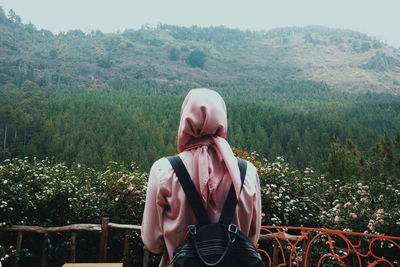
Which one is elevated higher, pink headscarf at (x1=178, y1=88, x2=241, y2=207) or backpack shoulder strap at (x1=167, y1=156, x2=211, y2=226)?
pink headscarf at (x1=178, y1=88, x2=241, y2=207)

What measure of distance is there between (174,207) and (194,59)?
7374 cm

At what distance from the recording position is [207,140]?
1.30 metres

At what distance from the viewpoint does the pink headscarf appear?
122 centimetres

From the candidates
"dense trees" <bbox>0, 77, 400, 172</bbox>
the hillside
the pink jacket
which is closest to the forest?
"dense trees" <bbox>0, 77, 400, 172</bbox>

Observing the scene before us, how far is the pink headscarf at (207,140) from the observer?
122 centimetres

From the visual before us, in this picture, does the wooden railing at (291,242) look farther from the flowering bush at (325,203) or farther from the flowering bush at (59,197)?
the flowering bush at (59,197)

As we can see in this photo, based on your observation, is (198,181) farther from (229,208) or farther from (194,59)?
(194,59)

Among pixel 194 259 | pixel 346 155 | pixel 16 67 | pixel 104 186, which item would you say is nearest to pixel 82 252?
pixel 104 186

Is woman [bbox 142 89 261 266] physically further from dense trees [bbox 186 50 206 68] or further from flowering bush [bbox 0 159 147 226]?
dense trees [bbox 186 50 206 68]

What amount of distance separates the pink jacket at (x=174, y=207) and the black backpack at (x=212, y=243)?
28 millimetres

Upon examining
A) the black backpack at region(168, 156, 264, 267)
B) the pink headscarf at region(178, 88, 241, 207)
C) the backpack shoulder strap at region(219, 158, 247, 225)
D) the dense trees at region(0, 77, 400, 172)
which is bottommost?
the dense trees at region(0, 77, 400, 172)

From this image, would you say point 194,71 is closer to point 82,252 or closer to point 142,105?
point 142,105

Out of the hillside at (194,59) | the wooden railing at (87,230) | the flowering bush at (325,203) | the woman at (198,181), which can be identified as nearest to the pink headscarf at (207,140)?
the woman at (198,181)

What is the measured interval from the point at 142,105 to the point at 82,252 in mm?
31033
